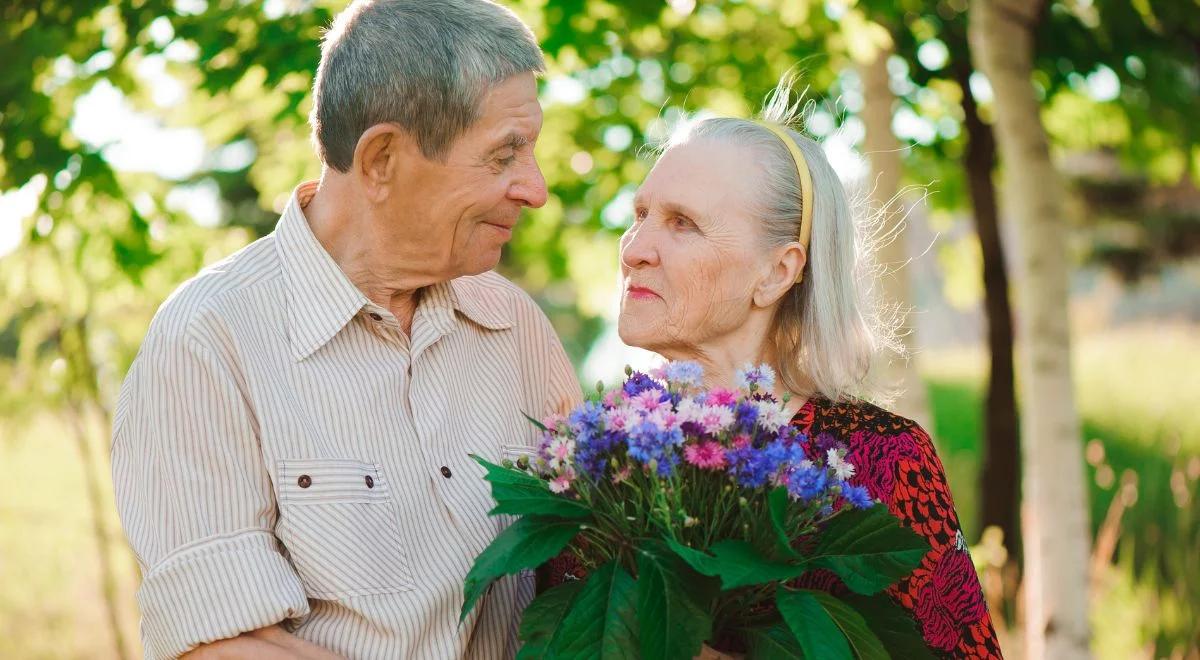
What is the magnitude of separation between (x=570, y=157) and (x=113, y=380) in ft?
8.81

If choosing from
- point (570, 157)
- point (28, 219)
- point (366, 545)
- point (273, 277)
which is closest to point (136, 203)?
point (28, 219)

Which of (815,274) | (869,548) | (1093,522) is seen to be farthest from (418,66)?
(1093,522)

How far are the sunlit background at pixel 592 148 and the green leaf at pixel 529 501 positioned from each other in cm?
121

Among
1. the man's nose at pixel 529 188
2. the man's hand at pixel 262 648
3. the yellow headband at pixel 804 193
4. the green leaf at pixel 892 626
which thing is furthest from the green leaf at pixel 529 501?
the yellow headband at pixel 804 193

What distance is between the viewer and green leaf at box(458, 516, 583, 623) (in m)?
1.84

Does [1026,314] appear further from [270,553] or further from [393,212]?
[270,553]

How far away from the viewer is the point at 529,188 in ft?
7.77

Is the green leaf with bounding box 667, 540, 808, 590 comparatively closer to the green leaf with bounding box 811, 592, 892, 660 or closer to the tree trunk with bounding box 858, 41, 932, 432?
the green leaf with bounding box 811, 592, 892, 660

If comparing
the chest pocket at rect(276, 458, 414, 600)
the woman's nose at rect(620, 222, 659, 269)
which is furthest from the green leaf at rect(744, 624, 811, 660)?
the woman's nose at rect(620, 222, 659, 269)

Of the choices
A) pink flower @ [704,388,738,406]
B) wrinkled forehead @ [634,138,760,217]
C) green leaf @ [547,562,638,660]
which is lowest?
green leaf @ [547,562,638,660]

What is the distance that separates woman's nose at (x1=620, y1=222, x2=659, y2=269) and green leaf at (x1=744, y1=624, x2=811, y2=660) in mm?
854

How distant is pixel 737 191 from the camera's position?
2.50 m

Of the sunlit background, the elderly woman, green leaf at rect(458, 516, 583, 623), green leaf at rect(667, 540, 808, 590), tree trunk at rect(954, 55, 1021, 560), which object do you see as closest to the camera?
green leaf at rect(667, 540, 808, 590)

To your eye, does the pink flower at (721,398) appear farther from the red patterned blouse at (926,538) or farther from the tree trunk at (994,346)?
the tree trunk at (994,346)
